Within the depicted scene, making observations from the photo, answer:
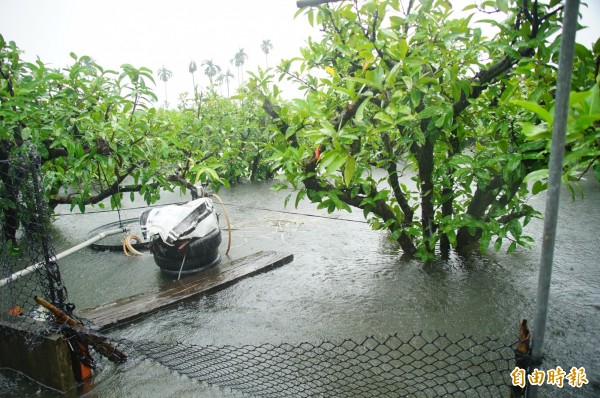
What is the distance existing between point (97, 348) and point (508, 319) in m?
3.34

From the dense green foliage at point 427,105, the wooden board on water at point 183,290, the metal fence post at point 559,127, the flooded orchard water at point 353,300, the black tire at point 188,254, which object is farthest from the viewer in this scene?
the black tire at point 188,254

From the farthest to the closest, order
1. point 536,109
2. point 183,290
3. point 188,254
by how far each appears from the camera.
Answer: point 188,254, point 183,290, point 536,109

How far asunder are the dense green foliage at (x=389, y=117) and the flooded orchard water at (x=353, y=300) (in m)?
0.48

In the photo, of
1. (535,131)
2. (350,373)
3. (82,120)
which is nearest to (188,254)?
(82,120)

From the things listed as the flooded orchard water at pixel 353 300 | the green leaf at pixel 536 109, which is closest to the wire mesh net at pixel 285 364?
the flooded orchard water at pixel 353 300

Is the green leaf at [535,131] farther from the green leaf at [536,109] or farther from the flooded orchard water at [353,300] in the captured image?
the flooded orchard water at [353,300]

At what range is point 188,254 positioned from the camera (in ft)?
15.2

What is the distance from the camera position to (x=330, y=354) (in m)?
2.98

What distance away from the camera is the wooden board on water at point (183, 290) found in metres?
3.58

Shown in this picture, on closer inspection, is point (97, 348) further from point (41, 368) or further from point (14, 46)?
point (14, 46)

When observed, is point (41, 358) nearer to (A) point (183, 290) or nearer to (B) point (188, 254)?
(A) point (183, 290)

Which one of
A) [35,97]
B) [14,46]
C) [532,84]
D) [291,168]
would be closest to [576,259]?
[532,84]

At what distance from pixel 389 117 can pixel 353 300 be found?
2019mm

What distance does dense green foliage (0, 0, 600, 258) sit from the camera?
2469 millimetres
